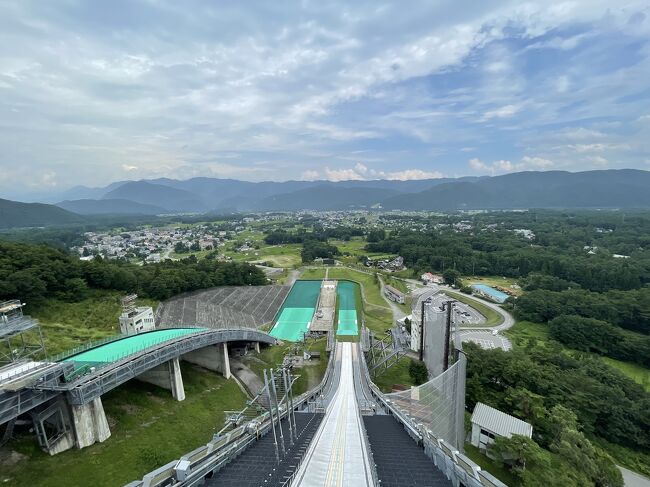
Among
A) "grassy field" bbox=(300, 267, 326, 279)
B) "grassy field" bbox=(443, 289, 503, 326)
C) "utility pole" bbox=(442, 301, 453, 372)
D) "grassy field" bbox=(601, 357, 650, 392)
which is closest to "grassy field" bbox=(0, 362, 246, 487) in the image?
"utility pole" bbox=(442, 301, 453, 372)

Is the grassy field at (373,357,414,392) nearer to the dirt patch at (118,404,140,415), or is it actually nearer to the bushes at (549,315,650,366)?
the dirt patch at (118,404,140,415)

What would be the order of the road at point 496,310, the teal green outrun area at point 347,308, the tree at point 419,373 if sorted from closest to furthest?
the tree at point 419,373
the teal green outrun area at point 347,308
the road at point 496,310

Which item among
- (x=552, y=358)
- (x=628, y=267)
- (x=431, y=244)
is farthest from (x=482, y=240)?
(x=552, y=358)

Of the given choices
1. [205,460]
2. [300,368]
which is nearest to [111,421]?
[205,460]

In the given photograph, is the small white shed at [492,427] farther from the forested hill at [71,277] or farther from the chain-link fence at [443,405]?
the forested hill at [71,277]

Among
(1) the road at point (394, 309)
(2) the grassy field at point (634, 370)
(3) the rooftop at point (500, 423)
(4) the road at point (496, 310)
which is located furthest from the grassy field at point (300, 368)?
(2) the grassy field at point (634, 370)

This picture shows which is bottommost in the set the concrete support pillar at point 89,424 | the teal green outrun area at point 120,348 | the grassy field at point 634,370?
the grassy field at point 634,370
